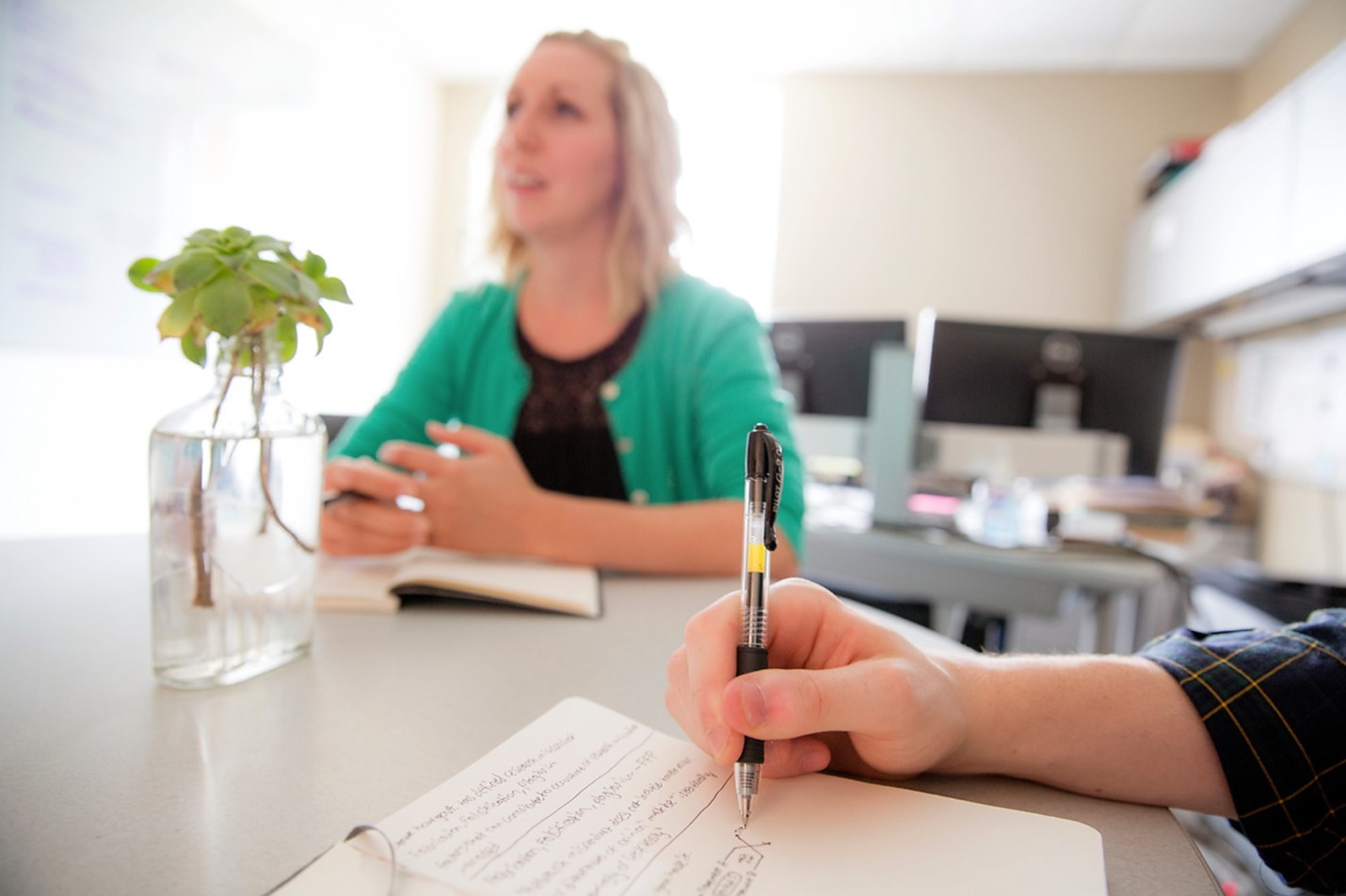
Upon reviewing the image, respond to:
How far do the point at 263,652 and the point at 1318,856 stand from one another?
0.65 metres

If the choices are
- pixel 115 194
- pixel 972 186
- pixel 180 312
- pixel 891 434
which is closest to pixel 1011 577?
pixel 891 434

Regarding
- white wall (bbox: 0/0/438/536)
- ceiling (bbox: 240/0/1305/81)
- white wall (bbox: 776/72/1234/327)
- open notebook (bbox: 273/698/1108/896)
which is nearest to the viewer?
open notebook (bbox: 273/698/1108/896)

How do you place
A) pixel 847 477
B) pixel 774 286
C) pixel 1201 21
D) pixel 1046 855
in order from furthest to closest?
pixel 774 286, pixel 1201 21, pixel 847 477, pixel 1046 855

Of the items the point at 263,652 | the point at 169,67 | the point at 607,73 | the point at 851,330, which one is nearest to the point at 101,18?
the point at 169,67

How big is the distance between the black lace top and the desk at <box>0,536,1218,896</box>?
49 centimetres

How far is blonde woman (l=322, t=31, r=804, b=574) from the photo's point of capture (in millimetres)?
1066

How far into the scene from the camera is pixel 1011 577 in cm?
153

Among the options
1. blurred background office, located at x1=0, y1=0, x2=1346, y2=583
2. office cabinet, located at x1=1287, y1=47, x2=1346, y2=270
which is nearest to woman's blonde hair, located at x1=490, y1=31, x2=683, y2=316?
blurred background office, located at x1=0, y1=0, x2=1346, y2=583

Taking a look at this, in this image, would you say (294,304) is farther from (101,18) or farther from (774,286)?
(774,286)

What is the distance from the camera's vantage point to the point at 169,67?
2.26 meters

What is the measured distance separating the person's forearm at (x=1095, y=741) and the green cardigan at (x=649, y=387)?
1.84 feet

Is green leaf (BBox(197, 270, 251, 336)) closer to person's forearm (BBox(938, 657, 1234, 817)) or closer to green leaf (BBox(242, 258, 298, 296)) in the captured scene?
green leaf (BBox(242, 258, 298, 296))

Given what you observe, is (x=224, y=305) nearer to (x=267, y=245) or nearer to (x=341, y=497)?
(x=267, y=245)

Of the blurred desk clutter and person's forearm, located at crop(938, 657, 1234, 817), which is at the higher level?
person's forearm, located at crop(938, 657, 1234, 817)
